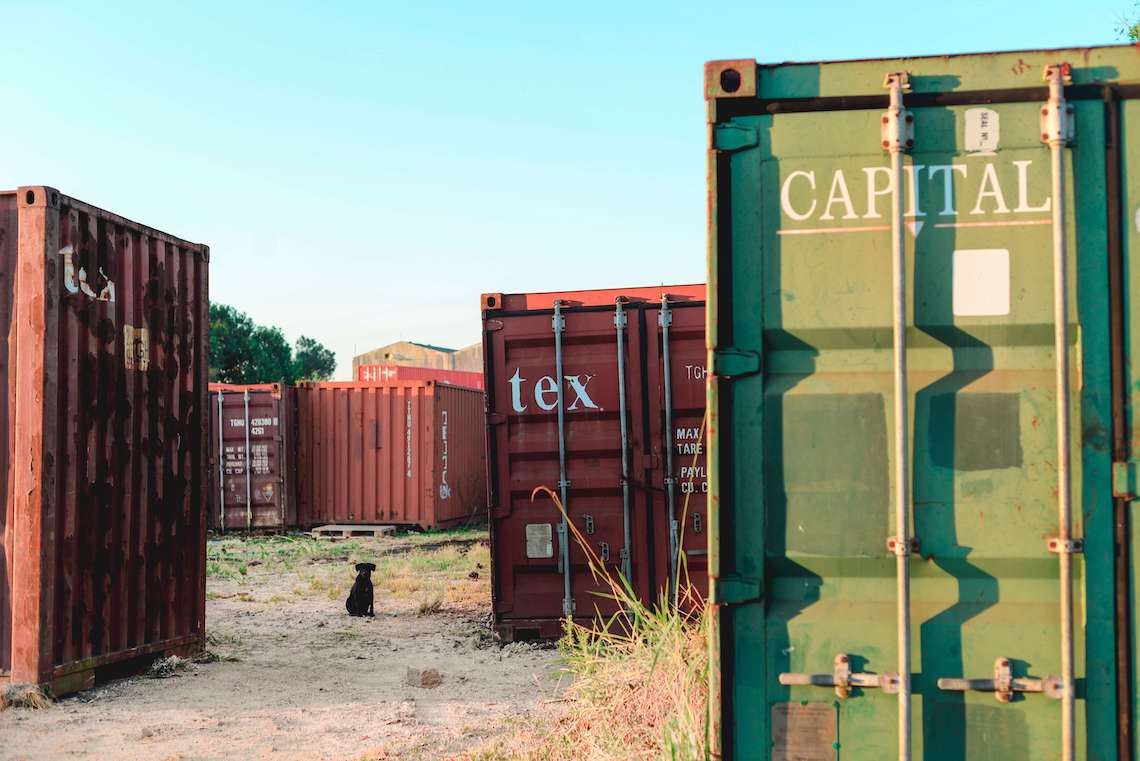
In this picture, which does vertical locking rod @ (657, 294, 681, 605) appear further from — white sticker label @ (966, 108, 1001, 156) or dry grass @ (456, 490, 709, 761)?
white sticker label @ (966, 108, 1001, 156)

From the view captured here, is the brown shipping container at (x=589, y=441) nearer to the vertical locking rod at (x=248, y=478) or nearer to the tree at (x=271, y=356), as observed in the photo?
the vertical locking rod at (x=248, y=478)

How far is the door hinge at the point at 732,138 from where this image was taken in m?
3.90

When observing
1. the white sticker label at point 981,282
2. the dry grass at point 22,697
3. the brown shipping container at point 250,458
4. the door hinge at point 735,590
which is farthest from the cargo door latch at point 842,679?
the brown shipping container at point 250,458

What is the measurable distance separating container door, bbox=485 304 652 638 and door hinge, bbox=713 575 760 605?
5.66 m

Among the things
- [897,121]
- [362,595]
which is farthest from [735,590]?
[362,595]

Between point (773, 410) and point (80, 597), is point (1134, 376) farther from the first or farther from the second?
point (80, 597)

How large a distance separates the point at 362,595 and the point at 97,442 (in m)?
4.00

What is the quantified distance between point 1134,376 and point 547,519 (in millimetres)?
6370

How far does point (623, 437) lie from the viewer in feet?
31.1

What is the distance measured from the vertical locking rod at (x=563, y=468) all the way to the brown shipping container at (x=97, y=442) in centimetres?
306

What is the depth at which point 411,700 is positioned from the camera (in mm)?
7574

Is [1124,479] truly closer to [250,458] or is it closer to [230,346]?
[250,458]

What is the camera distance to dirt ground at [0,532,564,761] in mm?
6496

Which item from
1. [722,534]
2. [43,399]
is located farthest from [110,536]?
[722,534]
